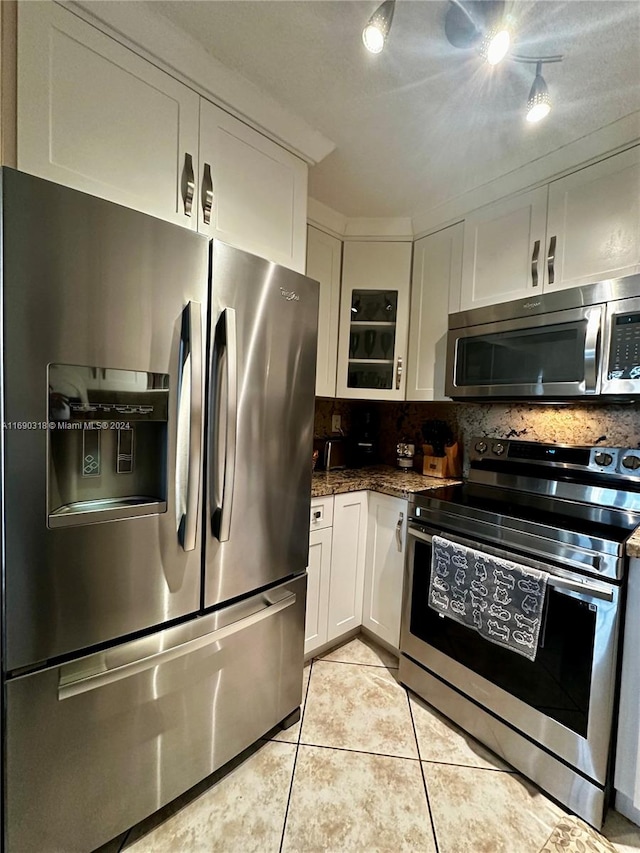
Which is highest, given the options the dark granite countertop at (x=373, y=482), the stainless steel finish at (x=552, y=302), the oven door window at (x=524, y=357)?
the stainless steel finish at (x=552, y=302)

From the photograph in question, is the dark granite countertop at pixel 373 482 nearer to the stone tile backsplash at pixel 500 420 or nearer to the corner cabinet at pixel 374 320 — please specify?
the stone tile backsplash at pixel 500 420

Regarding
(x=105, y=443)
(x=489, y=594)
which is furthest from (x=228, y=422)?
(x=489, y=594)

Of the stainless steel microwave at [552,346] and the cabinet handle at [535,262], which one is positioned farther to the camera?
the cabinet handle at [535,262]

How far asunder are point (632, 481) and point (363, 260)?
69.0 inches

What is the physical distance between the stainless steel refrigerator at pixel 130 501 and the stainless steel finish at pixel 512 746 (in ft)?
2.55

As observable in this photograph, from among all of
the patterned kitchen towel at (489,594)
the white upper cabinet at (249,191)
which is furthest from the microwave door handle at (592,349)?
the white upper cabinet at (249,191)

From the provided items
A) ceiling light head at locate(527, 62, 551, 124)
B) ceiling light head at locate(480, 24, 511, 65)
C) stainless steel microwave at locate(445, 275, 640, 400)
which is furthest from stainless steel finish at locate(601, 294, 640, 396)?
ceiling light head at locate(480, 24, 511, 65)

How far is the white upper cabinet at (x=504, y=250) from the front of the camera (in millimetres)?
1678

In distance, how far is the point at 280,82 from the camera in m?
1.32

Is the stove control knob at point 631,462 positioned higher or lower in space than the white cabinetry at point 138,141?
lower

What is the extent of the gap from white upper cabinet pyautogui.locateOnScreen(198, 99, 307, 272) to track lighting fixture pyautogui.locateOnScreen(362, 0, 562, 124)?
0.55 meters

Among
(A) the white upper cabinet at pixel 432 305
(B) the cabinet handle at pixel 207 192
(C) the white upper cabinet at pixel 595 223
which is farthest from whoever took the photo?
(A) the white upper cabinet at pixel 432 305

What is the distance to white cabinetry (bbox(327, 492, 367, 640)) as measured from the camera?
1.90 meters

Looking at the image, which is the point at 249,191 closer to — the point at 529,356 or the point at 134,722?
the point at 529,356
